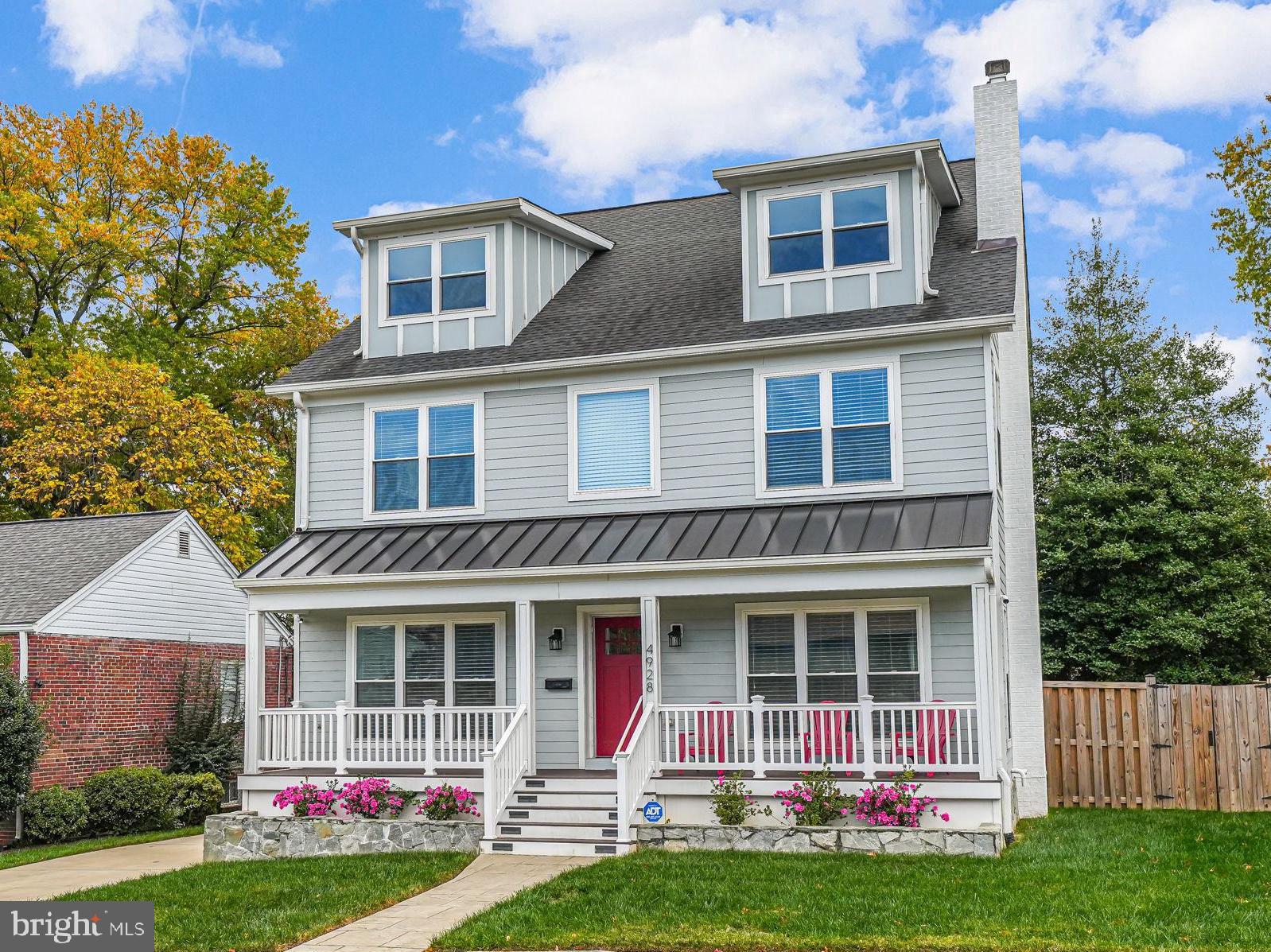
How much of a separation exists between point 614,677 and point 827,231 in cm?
638

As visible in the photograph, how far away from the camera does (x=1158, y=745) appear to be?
1725 centimetres

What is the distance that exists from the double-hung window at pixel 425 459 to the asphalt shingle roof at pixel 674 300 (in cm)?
64

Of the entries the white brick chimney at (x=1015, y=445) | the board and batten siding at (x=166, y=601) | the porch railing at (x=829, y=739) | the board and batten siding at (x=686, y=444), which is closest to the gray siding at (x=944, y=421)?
the board and batten siding at (x=686, y=444)

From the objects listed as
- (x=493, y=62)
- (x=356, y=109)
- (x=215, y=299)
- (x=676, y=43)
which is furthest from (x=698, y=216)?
(x=215, y=299)

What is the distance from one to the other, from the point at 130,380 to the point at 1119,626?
816 inches

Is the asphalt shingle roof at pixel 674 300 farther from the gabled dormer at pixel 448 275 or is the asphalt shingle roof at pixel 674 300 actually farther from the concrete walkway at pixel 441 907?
the concrete walkway at pixel 441 907

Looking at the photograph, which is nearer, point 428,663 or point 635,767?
point 635,767

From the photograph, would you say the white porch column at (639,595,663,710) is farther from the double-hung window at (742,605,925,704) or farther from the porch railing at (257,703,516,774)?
the porch railing at (257,703,516,774)

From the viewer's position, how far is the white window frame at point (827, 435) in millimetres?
15773

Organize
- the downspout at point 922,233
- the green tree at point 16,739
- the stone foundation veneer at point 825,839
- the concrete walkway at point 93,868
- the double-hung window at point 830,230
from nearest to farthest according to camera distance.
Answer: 1. the stone foundation veneer at point 825,839
2. the concrete walkway at point 93,868
3. the downspout at point 922,233
4. the double-hung window at point 830,230
5. the green tree at point 16,739

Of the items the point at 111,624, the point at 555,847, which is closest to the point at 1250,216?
the point at 555,847

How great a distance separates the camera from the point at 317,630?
1795cm

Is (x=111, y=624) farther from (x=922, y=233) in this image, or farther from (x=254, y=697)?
(x=922, y=233)

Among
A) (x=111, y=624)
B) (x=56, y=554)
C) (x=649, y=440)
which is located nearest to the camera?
(x=649, y=440)
